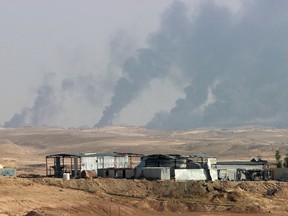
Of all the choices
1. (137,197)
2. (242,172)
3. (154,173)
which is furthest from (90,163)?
(242,172)

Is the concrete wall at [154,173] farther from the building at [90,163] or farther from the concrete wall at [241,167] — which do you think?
the concrete wall at [241,167]

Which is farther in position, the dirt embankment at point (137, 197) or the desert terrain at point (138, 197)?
the desert terrain at point (138, 197)

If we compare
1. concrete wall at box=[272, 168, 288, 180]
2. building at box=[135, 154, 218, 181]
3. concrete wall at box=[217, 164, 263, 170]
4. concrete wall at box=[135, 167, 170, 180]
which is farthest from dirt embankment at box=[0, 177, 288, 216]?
concrete wall at box=[217, 164, 263, 170]

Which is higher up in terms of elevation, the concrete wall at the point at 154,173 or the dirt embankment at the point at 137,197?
the concrete wall at the point at 154,173

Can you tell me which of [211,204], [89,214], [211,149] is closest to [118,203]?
[89,214]

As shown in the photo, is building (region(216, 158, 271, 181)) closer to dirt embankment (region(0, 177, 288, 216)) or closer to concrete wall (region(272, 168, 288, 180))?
concrete wall (region(272, 168, 288, 180))

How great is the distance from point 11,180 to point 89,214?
34.5 feet

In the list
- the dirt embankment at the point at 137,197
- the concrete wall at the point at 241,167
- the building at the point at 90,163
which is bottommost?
the dirt embankment at the point at 137,197

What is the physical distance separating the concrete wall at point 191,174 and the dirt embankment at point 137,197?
3266 millimetres

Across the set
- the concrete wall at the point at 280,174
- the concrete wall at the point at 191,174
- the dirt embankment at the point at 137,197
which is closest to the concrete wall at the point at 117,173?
the concrete wall at the point at 191,174

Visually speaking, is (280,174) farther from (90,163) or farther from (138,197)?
(138,197)

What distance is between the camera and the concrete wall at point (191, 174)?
68.6 metres

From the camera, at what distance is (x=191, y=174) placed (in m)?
69.8

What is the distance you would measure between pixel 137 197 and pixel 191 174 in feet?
34.2
